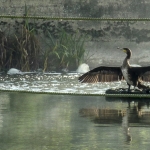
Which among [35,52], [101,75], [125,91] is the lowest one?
[125,91]

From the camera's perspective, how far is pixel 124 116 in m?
9.35

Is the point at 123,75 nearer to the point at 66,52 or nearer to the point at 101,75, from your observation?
the point at 101,75

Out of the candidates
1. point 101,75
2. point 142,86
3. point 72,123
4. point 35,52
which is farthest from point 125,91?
point 72,123

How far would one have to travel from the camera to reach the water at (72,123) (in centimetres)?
740

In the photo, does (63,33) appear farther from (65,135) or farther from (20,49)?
(65,135)

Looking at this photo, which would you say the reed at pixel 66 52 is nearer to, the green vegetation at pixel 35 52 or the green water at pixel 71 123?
the green vegetation at pixel 35 52

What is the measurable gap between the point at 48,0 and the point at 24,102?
249 inches

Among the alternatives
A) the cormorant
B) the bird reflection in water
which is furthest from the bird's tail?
the bird reflection in water

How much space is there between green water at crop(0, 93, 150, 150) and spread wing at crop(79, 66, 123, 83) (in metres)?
0.65

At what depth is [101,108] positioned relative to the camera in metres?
10.3

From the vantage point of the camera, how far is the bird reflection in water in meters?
8.65

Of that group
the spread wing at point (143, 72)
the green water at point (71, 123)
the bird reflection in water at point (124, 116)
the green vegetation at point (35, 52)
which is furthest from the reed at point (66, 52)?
the bird reflection in water at point (124, 116)

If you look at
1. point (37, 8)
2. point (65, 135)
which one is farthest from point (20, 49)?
point (65, 135)

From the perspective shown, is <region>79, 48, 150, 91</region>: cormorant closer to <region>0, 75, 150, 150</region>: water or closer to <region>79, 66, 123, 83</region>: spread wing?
<region>79, 66, 123, 83</region>: spread wing
